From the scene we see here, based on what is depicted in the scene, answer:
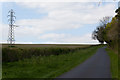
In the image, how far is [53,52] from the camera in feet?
112

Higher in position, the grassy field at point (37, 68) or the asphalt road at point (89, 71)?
the asphalt road at point (89, 71)

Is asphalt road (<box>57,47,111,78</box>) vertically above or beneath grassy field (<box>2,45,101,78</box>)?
above

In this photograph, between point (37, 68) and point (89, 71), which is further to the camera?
point (37, 68)

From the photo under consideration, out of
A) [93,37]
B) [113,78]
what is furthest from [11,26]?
[93,37]

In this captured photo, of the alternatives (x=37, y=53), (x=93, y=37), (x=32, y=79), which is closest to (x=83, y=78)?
(x=32, y=79)

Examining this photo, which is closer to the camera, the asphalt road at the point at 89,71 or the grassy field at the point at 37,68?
the asphalt road at the point at 89,71

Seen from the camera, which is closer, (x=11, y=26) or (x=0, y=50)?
(x=0, y=50)

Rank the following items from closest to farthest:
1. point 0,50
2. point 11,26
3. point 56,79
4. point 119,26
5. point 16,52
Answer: point 56,79 < point 0,50 < point 16,52 < point 119,26 < point 11,26

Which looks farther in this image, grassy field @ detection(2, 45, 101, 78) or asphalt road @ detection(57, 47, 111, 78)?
grassy field @ detection(2, 45, 101, 78)

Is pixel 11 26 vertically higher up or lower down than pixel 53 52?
higher up

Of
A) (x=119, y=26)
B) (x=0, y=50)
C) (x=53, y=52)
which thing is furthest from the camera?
(x=53, y=52)

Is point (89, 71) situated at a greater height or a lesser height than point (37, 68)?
greater

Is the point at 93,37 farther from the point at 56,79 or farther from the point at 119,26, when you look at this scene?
the point at 56,79

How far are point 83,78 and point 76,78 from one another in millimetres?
444
